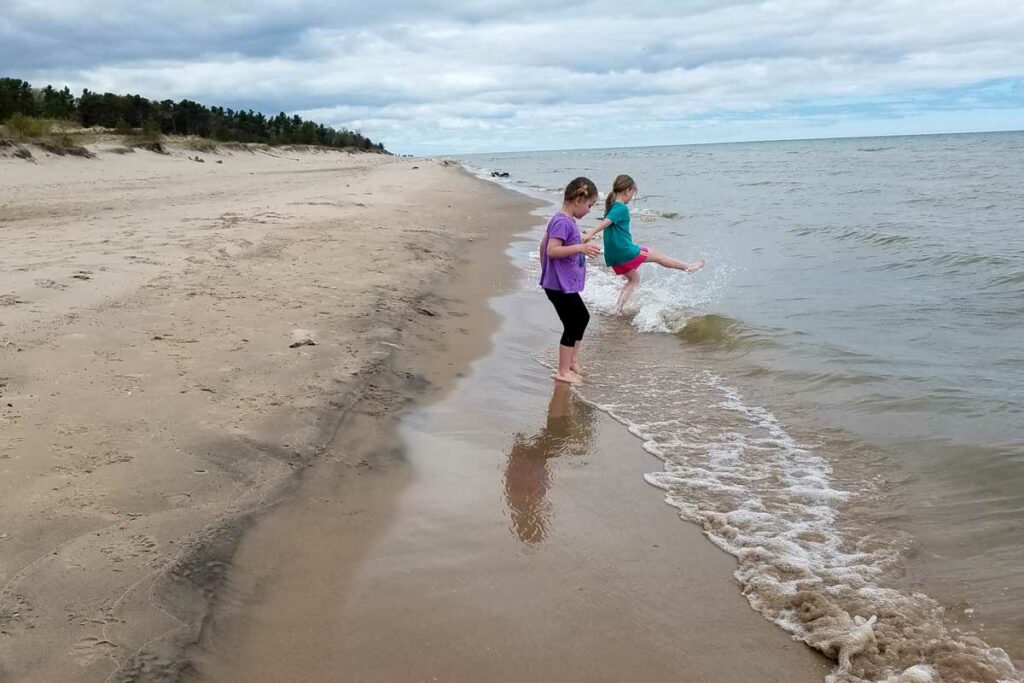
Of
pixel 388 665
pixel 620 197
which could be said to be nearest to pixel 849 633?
pixel 388 665

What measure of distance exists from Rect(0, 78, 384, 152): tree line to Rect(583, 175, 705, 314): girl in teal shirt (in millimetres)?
26497

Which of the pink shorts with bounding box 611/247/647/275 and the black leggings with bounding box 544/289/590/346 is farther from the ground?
the pink shorts with bounding box 611/247/647/275

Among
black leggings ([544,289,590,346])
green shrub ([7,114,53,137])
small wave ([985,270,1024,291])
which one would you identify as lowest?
black leggings ([544,289,590,346])

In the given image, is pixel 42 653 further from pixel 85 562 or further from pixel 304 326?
pixel 304 326

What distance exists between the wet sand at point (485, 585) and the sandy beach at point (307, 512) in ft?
0.03

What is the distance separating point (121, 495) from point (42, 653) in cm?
94

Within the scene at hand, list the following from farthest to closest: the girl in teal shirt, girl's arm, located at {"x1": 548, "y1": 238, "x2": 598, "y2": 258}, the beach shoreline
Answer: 1. the girl in teal shirt
2. girl's arm, located at {"x1": 548, "y1": 238, "x2": 598, "y2": 258}
3. the beach shoreline

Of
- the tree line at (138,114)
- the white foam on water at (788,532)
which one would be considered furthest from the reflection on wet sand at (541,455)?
the tree line at (138,114)

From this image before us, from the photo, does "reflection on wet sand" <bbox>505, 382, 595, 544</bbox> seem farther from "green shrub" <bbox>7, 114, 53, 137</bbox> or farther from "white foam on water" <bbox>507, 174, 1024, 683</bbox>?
"green shrub" <bbox>7, 114, 53, 137</bbox>

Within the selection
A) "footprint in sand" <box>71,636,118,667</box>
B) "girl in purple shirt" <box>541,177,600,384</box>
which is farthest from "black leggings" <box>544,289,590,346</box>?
"footprint in sand" <box>71,636,118,667</box>

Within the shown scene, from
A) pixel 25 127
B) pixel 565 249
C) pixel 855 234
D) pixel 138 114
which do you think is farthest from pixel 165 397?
pixel 138 114

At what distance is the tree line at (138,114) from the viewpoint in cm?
3488

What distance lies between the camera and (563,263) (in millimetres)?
6059

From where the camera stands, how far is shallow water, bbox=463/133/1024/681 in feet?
9.75
